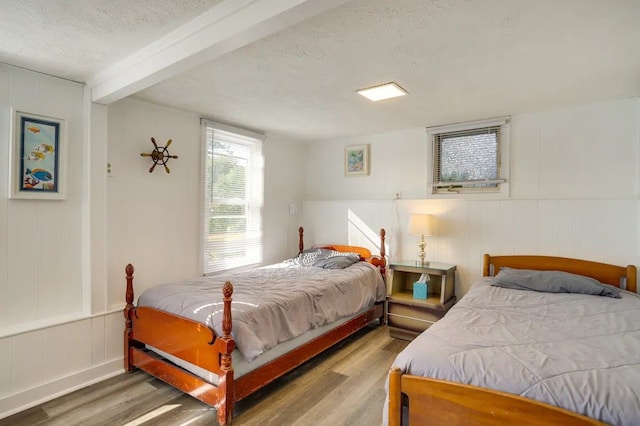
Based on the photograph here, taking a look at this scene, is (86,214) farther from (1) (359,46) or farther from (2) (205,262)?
(1) (359,46)

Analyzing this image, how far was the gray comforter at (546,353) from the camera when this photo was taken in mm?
1271

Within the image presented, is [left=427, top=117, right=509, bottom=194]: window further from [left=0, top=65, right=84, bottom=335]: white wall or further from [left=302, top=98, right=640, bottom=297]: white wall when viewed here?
[left=0, top=65, right=84, bottom=335]: white wall

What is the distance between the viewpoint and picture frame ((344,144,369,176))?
4.47m

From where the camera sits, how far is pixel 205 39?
1.81 m

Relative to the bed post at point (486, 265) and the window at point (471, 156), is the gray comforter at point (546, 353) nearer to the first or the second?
the bed post at point (486, 265)

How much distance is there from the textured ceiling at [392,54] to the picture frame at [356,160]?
109 cm

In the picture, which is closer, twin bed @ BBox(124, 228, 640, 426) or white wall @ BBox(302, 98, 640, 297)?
twin bed @ BBox(124, 228, 640, 426)

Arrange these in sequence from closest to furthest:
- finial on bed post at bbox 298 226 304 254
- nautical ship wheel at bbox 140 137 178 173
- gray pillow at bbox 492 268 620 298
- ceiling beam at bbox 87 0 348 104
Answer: ceiling beam at bbox 87 0 348 104 < gray pillow at bbox 492 268 620 298 < nautical ship wheel at bbox 140 137 178 173 < finial on bed post at bbox 298 226 304 254

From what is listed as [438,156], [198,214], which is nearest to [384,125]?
[438,156]

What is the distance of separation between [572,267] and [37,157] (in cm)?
458

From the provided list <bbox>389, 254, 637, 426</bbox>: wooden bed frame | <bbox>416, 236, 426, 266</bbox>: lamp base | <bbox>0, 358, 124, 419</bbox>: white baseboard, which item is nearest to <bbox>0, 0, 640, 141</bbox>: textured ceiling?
<bbox>416, 236, 426, 266</bbox>: lamp base

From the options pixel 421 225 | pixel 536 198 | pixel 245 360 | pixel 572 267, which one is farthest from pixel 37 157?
pixel 572 267

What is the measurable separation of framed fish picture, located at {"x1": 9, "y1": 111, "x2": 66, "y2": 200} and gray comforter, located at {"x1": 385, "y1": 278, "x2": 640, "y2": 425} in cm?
276

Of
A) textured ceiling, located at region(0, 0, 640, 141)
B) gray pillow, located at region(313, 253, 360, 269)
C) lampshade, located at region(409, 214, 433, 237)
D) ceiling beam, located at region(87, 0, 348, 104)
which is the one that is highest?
textured ceiling, located at region(0, 0, 640, 141)
